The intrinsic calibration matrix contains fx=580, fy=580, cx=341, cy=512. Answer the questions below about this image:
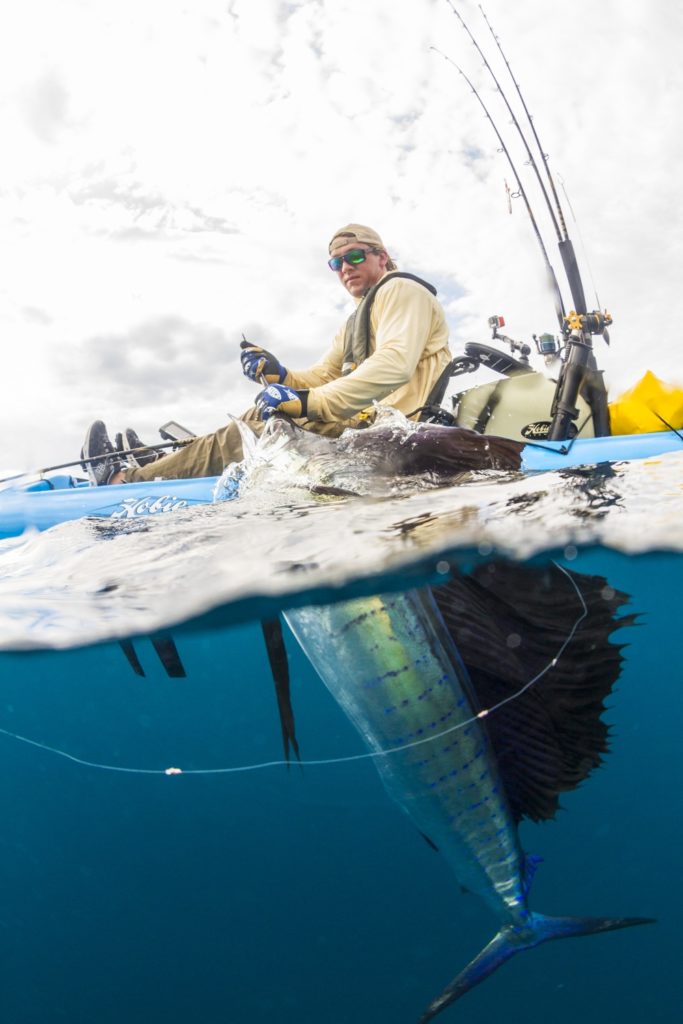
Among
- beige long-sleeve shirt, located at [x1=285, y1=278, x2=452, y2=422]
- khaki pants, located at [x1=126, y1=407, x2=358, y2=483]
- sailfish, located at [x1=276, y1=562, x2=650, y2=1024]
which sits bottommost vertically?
sailfish, located at [x1=276, y1=562, x2=650, y2=1024]

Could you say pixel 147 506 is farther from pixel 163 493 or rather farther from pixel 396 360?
pixel 396 360

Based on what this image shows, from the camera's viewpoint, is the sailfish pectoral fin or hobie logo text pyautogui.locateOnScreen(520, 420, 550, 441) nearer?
the sailfish pectoral fin

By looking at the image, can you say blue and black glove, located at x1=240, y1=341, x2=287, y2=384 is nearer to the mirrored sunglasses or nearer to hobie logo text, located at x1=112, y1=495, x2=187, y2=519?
the mirrored sunglasses

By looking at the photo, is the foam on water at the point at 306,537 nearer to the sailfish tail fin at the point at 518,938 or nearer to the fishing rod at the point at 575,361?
the fishing rod at the point at 575,361

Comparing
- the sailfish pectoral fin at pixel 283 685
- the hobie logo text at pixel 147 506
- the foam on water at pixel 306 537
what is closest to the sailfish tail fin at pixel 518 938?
the sailfish pectoral fin at pixel 283 685

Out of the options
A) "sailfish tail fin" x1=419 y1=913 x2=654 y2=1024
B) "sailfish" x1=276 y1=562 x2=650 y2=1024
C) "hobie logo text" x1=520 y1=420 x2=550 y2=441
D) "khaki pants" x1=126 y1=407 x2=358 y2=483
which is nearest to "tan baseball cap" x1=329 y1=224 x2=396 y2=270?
"khaki pants" x1=126 y1=407 x2=358 y2=483

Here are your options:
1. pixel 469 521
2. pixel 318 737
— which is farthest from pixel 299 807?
pixel 469 521

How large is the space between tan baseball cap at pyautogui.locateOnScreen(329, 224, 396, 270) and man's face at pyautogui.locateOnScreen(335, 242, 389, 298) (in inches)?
1.5

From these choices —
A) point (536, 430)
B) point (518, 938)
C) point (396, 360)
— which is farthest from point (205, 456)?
point (518, 938)

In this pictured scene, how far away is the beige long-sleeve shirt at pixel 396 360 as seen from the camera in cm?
386

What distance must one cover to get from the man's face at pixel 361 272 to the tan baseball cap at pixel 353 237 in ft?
0.12

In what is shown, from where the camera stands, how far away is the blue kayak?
3.35 meters

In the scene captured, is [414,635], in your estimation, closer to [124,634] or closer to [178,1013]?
[124,634]

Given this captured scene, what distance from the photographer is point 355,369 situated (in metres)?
4.34
